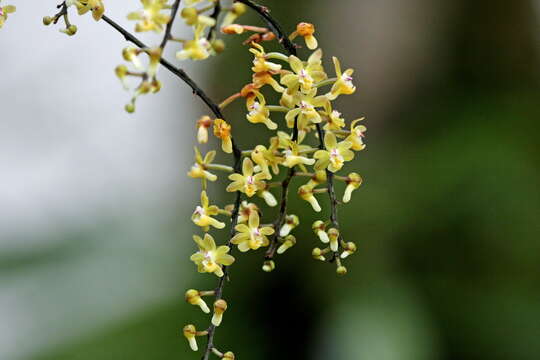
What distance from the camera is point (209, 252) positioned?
39cm

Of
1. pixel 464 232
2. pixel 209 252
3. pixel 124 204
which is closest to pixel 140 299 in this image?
pixel 124 204

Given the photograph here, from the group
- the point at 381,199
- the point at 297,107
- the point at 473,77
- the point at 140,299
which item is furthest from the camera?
the point at 473,77

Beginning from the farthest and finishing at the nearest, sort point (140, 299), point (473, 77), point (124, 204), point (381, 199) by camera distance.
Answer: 1. point (124, 204)
2. point (473, 77)
3. point (140, 299)
4. point (381, 199)

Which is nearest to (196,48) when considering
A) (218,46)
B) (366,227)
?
(218,46)

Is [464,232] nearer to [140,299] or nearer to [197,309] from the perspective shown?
[197,309]

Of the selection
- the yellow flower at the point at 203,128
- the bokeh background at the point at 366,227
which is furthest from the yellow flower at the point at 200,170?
the bokeh background at the point at 366,227

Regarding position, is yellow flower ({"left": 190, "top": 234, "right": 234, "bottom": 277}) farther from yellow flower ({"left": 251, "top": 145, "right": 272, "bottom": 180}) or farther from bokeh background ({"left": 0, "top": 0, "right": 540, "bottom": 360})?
bokeh background ({"left": 0, "top": 0, "right": 540, "bottom": 360})

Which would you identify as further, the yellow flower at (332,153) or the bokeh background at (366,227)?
the bokeh background at (366,227)

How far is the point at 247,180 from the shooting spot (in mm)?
387

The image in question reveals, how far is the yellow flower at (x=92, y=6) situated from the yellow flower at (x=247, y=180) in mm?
120

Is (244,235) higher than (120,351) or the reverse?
higher

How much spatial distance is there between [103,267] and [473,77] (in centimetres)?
116

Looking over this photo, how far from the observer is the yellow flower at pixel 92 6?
0.38 metres

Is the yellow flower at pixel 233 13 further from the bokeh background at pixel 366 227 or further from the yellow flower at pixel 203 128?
the bokeh background at pixel 366 227
